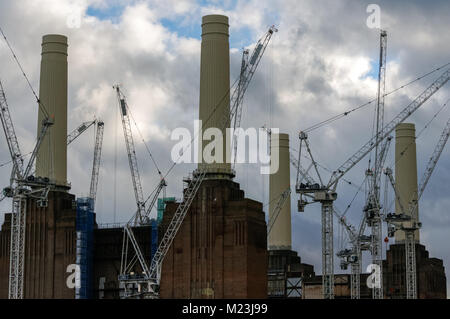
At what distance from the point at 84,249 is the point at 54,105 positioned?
23337mm

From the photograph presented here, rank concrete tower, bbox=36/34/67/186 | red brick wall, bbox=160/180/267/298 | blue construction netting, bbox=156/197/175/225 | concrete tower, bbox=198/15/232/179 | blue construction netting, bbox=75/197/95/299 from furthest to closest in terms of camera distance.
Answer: blue construction netting, bbox=156/197/175/225
concrete tower, bbox=36/34/67/186
blue construction netting, bbox=75/197/95/299
concrete tower, bbox=198/15/232/179
red brick wall, bbox=160/180/267/298

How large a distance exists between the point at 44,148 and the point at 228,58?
33080 millimetres

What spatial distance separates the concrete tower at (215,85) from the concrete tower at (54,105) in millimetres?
24825

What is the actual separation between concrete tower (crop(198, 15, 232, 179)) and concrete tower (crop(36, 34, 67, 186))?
2483 cm

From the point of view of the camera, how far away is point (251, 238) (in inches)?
6786

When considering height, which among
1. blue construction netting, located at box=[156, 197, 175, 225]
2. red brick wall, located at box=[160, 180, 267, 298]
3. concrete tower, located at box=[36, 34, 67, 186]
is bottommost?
red brick wall, located at box=[160, 180, 267, 298]

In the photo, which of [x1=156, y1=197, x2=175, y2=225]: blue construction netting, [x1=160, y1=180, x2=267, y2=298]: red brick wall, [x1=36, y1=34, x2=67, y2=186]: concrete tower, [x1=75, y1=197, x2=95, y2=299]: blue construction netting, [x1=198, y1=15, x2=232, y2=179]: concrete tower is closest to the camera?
[x1=160, y1=180, x2=267, y2=298]: red brick wall

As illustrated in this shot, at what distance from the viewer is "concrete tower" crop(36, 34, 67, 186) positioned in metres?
188

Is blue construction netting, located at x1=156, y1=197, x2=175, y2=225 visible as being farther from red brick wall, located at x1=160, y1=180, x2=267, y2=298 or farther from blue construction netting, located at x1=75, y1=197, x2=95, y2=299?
red brick wall, located at x1=160, y1=180, x2=267, y2=298

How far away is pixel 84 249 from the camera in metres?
186

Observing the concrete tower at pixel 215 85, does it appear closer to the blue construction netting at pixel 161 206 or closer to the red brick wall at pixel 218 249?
the red brick wall at pixel 218 249
